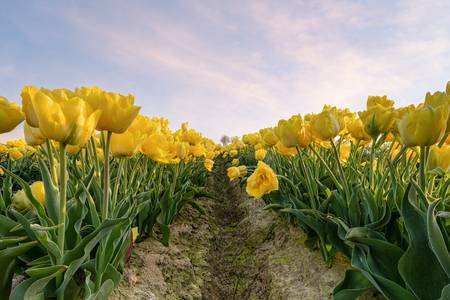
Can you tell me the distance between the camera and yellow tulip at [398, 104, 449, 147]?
1199 mm

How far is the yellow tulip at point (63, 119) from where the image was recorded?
1.07m

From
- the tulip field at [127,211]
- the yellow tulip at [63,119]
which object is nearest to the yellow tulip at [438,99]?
the tulip field at [127,211]

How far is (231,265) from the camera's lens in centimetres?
291

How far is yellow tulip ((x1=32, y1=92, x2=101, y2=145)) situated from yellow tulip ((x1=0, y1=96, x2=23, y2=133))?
0.29 m

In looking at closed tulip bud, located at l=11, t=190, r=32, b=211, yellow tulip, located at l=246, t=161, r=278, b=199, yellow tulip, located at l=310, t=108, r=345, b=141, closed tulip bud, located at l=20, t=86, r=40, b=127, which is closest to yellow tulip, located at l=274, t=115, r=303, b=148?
yellow tulip, located at l=310, t=108, r=345, b=141

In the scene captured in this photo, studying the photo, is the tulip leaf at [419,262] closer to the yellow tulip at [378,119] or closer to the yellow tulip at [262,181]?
the yellow tulip at [378,119]

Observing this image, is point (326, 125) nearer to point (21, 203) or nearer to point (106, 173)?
point (106, 173)

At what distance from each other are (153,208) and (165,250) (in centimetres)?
39

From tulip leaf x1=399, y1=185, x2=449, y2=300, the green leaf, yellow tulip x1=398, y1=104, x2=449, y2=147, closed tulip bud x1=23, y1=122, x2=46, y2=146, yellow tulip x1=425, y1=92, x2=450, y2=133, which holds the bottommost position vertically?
the green leaf

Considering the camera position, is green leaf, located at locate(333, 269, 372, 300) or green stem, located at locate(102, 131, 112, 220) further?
green leaf, located at locate(333, 269, 372, 300)

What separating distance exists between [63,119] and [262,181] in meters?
1.74

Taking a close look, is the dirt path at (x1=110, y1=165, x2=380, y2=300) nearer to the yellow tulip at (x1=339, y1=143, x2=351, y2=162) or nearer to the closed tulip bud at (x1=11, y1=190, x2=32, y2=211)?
the closed tulip bud at (x1=11, y1=190, x2=32, y2=211)

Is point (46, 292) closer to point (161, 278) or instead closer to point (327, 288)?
point (161, 278)

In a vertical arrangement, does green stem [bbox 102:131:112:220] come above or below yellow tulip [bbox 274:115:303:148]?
below
